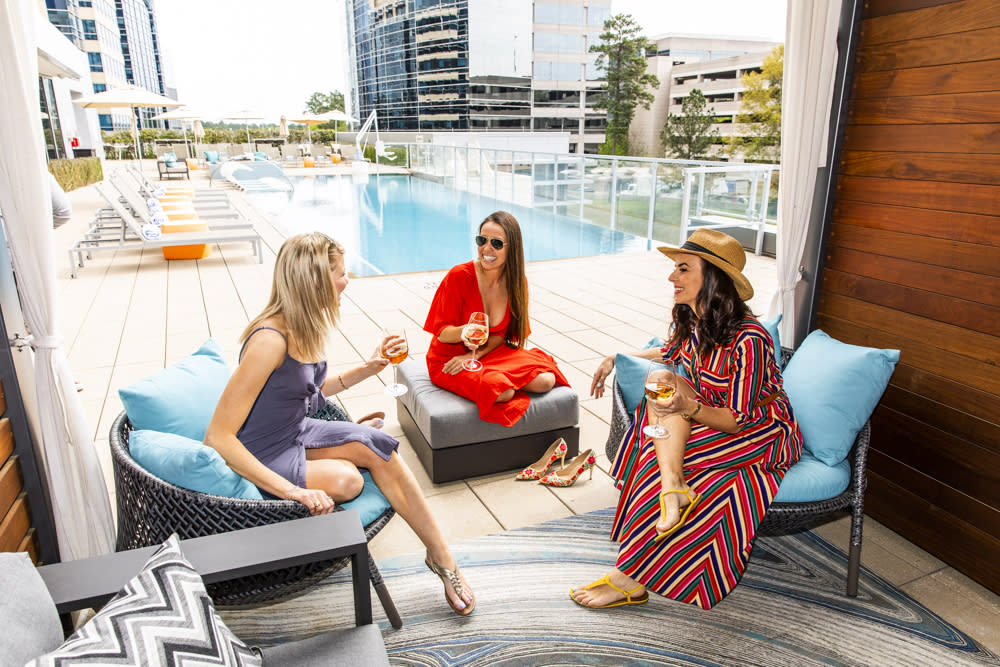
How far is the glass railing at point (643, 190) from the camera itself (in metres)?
8.15

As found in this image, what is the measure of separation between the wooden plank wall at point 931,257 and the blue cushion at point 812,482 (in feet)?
1.57

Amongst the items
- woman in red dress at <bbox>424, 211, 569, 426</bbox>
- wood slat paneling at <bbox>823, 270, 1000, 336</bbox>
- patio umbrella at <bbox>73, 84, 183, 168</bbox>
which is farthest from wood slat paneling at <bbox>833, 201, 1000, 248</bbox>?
patio umbrella at <bbox>73, 84, 183, 168</bbox>

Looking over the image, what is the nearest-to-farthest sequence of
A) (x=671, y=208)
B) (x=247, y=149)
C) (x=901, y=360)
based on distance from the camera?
(x=901, y=360), (x=671, y=208), (x=247, y=149)

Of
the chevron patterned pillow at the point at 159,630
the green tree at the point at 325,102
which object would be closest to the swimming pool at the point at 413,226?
the chevron patterned pillow at the point at 159,630

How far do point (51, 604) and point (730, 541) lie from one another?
1.81 metres

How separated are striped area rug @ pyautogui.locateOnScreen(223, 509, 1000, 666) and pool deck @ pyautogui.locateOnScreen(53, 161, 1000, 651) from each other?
0.47 ft

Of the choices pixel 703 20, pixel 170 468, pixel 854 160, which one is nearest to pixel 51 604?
pixel 170 468

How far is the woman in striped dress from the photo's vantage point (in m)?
2.00

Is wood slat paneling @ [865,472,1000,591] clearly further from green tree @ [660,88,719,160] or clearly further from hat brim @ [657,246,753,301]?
green tree @ [660,88,719,160]

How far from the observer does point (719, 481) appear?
2064mm

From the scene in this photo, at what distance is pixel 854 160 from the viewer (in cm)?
262

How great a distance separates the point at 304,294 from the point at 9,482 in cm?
102

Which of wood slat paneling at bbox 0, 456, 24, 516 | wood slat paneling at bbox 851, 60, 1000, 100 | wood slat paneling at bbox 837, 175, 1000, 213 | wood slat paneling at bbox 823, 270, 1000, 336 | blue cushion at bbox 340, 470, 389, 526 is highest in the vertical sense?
wood slat paneling at bbox 851, 60, 1000, 100

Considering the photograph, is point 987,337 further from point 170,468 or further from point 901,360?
point 170,468
